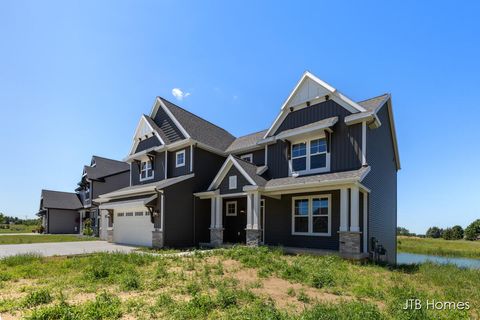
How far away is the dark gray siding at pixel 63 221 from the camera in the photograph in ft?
117

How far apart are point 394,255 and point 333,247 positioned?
592 cm

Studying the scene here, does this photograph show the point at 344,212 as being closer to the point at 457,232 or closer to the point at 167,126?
the point at 167,126

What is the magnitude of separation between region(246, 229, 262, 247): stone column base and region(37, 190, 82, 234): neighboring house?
29891 mm

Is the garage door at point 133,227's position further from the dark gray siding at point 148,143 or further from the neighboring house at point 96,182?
the neighboring house at point 96,182

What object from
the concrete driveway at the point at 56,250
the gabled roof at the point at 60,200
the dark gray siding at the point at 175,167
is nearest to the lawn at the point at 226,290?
the concrete driveway at the point at 56,250

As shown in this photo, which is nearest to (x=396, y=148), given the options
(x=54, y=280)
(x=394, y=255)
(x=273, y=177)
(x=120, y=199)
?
(x=394, y=255)

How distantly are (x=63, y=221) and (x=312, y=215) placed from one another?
3465 cm

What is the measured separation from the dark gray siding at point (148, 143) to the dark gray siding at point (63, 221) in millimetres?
21458

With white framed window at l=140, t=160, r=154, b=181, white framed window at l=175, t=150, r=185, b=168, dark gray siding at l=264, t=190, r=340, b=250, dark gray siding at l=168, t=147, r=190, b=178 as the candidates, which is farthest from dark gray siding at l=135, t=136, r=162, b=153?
dark gray siding at l=264, t=190, r=340, b=250

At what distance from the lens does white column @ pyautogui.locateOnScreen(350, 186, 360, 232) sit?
11.4 meters

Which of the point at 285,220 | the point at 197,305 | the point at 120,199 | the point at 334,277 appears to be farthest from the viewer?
the point at 120,199

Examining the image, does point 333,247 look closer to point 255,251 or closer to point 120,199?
point 255,251

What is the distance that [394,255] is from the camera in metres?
16.3

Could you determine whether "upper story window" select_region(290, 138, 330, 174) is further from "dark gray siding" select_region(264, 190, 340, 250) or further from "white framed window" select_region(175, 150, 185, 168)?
"white framed window" select_region(175, 150, 185, 168)
